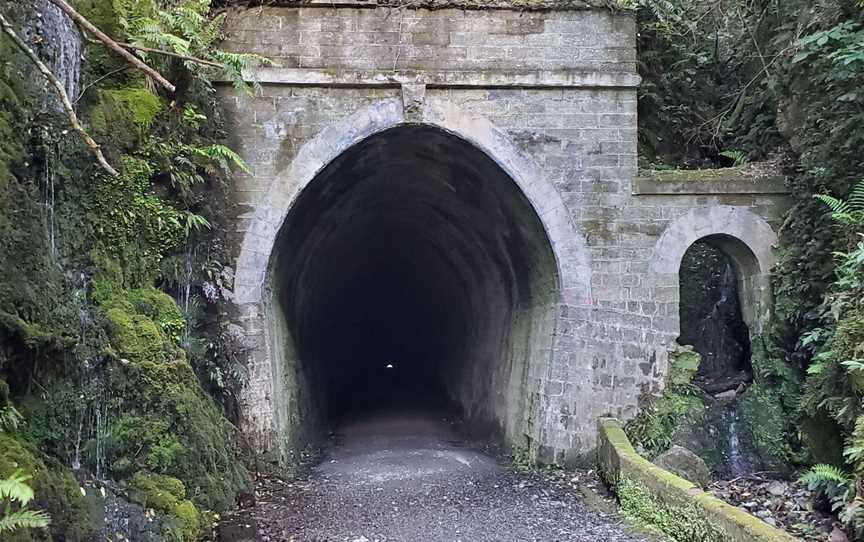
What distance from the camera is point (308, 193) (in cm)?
1112

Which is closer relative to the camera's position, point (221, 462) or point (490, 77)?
point (221, 462)

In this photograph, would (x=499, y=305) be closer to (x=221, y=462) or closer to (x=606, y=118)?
(x=606, y=118)

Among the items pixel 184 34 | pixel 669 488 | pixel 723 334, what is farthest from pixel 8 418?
pixel 723 334

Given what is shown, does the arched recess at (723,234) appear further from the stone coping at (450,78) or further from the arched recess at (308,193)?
the stone coping at (450,78)

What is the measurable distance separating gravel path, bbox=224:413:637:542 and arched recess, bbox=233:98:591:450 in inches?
51.4

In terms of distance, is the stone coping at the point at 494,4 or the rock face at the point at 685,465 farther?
the stone coping at the point at 494,4

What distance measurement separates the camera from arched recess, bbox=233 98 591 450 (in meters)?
10.3

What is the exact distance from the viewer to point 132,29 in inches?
344

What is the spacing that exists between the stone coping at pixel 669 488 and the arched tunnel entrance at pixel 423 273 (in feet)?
5.99

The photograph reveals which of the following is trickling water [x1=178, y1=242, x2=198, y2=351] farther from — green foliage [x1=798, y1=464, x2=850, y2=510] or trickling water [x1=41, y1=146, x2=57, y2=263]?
green foliage [x1=798, y1=464, x2=850, y2=510]

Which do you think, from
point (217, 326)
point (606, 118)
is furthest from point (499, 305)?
point (217, 326)

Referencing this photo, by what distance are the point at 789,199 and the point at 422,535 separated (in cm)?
700

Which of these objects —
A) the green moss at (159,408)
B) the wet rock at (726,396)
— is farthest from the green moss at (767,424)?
the green moss at (159,408)

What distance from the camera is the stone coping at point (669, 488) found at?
5.86 meters
